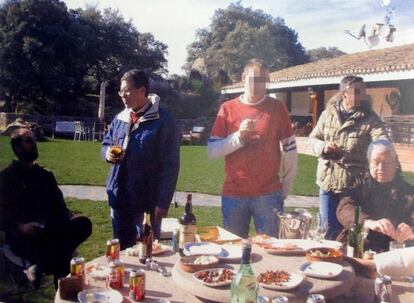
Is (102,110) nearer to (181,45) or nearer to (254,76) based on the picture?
(181,45)

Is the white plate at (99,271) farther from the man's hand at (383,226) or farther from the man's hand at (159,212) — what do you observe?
the man's hand at (383,226)

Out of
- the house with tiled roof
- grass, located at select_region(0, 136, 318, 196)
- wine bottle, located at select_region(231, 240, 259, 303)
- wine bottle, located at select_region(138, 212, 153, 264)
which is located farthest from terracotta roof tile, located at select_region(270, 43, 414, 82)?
wine bottle, located at select_region(231, 240, 259, 303)

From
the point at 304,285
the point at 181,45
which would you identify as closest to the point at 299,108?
the point at 181,45

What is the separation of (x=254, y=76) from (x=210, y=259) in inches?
42.4

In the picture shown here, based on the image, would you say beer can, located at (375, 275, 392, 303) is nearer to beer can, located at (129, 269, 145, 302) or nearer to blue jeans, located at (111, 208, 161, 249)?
beer can, located at (129, 269, 145, 302)

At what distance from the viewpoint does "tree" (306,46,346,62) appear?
2.91 metres

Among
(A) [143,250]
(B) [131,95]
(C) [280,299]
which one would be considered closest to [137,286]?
(A) [143,250]

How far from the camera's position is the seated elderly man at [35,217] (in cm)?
235

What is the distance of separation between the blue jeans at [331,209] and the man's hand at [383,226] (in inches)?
16.2

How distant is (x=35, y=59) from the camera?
9.83 feet

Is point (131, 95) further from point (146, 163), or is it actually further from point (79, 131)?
point (79, 131)

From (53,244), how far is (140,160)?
0.66 m

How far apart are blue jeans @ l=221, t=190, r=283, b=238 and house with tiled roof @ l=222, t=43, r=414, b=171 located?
619 mm

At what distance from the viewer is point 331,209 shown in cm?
249
